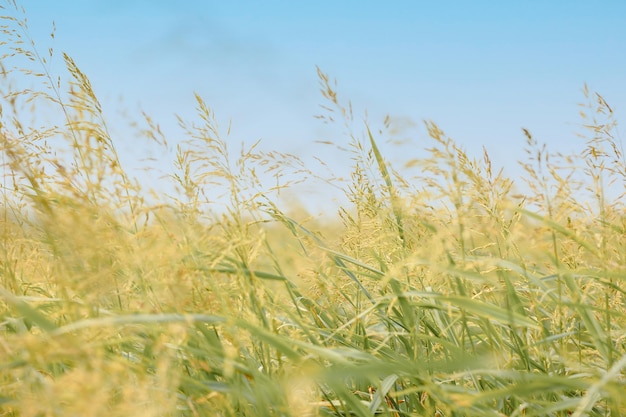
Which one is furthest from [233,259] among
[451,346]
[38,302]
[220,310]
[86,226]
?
[38,302]

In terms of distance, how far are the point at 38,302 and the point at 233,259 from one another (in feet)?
2.89

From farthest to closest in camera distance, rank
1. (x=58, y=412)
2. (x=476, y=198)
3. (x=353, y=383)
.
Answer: (x=353, y=383) < (x=476, y=198) < (x=58, y=412)

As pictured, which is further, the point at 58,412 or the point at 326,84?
the point at 326,84

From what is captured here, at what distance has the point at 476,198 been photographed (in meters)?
1.91

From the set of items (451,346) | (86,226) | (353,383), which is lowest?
(353,383)

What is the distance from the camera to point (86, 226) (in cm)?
146

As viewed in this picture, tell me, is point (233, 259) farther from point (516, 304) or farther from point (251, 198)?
point (516, 304)

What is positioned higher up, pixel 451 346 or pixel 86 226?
pixel 86 226

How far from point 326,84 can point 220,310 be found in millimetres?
1015

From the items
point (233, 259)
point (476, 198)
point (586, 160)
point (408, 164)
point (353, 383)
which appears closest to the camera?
point (233, 259)

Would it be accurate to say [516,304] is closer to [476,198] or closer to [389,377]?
[476,198]

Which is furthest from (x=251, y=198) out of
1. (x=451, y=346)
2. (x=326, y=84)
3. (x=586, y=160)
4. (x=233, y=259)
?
(x=586, y=160)

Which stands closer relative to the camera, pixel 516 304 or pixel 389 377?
pixel 389 377

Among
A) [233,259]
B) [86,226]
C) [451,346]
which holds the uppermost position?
[86,226]
